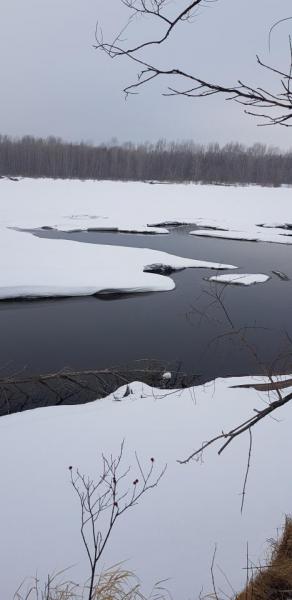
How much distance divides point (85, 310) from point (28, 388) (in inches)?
131

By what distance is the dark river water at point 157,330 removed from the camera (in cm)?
616

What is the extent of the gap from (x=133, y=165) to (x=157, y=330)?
51261 mm

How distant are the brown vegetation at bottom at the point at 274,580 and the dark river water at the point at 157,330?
2275 mm

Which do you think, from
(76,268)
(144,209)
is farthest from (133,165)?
(76,268)

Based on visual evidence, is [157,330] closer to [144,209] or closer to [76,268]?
[76,268]

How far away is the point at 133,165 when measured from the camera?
2173 inches

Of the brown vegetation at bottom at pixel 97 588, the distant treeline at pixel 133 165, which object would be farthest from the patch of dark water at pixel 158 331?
the distant treeline at pixel 133 165

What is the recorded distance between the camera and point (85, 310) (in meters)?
8.42

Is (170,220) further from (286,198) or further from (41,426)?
(41,426)

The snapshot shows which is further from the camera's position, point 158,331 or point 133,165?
point 133,165

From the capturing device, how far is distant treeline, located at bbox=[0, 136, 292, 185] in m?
52.1

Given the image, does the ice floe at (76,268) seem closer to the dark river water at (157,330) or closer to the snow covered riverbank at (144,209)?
the dark river water at (157,330)

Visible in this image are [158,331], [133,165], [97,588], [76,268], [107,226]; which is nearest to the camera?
[97,588]

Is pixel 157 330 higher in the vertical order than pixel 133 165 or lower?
lower
